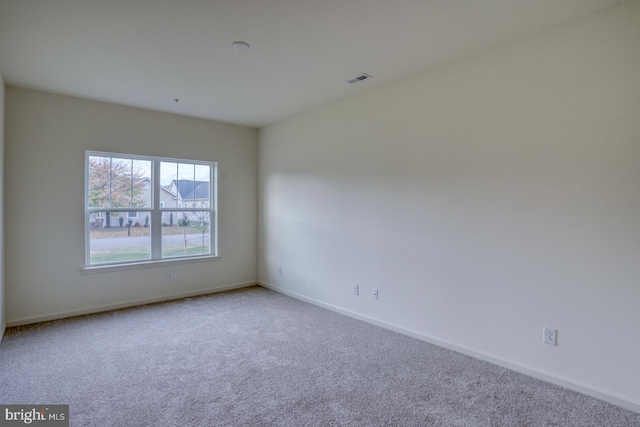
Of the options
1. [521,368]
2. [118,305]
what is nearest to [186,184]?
[118,305]

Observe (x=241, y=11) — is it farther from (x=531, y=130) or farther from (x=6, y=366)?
(x=6, y=366)

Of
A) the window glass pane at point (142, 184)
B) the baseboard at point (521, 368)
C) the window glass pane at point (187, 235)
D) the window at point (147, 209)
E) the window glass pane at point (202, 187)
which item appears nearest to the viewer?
the baseboard at point (521, 368)

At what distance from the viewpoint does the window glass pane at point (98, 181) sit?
13.9ft

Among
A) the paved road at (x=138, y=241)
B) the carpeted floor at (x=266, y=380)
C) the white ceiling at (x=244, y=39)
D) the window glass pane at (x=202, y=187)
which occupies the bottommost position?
the carpeted floor at (x=266, y=380)

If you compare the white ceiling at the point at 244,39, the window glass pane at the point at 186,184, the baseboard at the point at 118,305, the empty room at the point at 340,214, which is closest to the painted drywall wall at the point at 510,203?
the empty room at the point at 340,214

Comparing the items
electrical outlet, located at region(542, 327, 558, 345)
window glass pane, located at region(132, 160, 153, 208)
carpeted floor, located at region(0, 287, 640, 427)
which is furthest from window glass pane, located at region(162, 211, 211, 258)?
electrical outlet, located at region(542, 327, 558, 345)

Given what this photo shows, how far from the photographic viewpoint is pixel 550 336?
8.20 feet

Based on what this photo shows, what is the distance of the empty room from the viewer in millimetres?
2225

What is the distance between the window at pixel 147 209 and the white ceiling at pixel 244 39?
42.2 inches

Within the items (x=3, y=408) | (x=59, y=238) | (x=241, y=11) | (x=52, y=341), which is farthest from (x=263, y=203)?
(x=3, y=408)

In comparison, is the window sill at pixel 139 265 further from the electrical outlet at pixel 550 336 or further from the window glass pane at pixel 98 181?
the electrical outlet at pixel 550 336

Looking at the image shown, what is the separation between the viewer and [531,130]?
2.59 metres

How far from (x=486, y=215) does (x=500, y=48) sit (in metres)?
1.38

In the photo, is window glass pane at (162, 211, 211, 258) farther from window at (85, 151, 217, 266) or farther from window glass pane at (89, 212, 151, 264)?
window glass pane at (89, 212, 151, 264)
